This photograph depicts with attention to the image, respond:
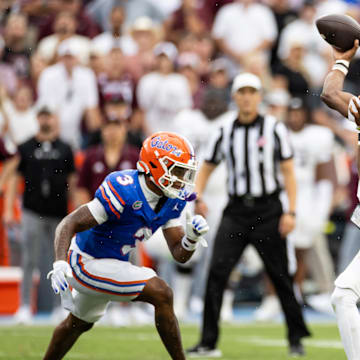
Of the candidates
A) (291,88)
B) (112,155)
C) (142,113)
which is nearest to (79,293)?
(112,155)

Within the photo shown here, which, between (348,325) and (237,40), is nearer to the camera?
(348,325)

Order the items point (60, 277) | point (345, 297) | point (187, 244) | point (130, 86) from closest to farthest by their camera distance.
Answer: point (60, 277)
point (345, 297)
point (187, 244)
point (130, 86)

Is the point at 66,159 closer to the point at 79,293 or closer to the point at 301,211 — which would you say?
the point at 301,211

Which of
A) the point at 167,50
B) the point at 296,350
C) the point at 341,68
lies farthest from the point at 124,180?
the point at 167,50

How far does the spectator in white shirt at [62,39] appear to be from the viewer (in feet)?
37.7

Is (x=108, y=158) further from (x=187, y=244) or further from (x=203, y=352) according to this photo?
(x=187, y=244)

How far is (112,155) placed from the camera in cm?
906

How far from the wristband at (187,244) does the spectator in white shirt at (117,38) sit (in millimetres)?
6916

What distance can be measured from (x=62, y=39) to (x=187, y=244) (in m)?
7.08

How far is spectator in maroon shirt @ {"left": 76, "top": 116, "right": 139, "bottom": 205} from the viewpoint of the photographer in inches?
355

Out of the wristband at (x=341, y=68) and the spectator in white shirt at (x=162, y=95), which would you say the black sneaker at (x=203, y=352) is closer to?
the wristband at (x=341, y=68)

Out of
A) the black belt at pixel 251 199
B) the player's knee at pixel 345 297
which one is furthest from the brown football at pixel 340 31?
the black belt at pixel 251 199

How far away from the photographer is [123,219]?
4.97 metres

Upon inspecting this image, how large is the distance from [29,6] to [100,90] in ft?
7.72
